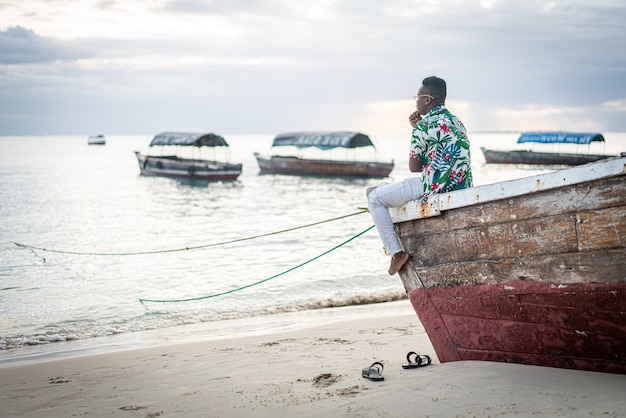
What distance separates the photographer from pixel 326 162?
141 feet

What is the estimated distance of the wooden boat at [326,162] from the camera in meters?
40.0

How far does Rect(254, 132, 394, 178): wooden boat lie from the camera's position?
4000cm

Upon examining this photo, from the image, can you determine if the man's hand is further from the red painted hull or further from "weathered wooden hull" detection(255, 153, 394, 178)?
"weathered wooden hull" detection(255, 153, 394, 178)

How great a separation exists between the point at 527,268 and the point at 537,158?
172 feet

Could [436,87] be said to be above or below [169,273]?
above

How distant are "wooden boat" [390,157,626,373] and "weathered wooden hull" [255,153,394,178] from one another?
37419mm

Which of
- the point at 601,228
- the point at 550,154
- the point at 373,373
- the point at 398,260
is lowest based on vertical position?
the point at 373,373

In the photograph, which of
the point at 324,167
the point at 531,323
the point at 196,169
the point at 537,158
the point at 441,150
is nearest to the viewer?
the point at 531,323

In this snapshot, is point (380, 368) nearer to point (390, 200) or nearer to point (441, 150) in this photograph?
point (390, 200)

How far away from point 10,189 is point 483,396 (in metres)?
42.3

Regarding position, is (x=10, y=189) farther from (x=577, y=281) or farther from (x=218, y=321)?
(x=577, y=281)

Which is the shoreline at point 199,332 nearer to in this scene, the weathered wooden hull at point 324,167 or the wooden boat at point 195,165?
the wooden boat at point 195,165

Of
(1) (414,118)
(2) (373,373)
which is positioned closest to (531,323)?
(2) (373,373)

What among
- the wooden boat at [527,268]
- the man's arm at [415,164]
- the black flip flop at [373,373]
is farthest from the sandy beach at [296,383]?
the man's arm at [415,164]
